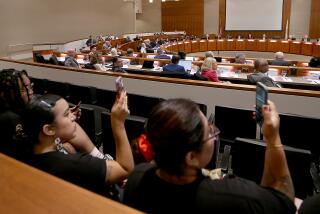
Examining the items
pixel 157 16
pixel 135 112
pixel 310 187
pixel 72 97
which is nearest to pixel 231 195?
pixel 310 187

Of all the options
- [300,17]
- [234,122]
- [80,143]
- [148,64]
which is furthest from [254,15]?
[80,143]

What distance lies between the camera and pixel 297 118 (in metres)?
2.75

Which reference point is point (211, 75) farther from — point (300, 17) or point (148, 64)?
point (300, 17)

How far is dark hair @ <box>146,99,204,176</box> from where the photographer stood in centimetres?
108

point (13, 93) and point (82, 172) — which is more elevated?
point (13, 93)

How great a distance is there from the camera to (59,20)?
15.0m

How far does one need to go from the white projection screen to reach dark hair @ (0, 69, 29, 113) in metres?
15.6

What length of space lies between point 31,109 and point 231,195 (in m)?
1.07

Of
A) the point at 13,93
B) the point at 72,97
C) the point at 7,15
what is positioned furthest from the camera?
the point at 7,15

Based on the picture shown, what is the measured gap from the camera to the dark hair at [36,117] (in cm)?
160

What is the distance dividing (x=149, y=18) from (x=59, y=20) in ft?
22.9

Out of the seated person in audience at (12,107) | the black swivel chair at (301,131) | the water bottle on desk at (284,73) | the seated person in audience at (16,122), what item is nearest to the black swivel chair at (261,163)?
the black swivel chair at (301,131)

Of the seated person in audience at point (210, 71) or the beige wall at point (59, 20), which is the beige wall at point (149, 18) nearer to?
the beige wall at point (59, 20)

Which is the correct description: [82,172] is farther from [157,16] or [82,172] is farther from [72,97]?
[157,16]
